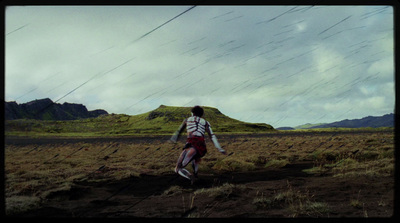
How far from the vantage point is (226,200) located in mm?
6426

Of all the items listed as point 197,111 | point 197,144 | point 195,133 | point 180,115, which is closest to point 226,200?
point 197,144

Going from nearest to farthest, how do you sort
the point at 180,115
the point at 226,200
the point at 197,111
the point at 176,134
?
the point at 176,134, the point at 197,111, the point at 226,200, the point at 180,115

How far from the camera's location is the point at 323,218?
15.9ft

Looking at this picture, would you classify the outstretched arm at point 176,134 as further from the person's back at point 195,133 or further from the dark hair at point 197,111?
the dark hair at point 197,111

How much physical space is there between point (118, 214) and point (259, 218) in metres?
3.14

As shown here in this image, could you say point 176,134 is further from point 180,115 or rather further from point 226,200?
point 180,115

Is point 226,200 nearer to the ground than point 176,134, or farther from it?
nearer to the ground

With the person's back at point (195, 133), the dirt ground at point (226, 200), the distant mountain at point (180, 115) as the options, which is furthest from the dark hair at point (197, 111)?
the dirt ground at point (226, 200)

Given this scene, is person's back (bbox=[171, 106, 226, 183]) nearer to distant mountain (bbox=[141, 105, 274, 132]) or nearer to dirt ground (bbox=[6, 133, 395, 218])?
distant mountain (bbox=[141, 105, 274, 132])

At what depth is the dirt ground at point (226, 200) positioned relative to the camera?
207 inches

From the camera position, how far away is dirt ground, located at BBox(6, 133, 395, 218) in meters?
5.25
